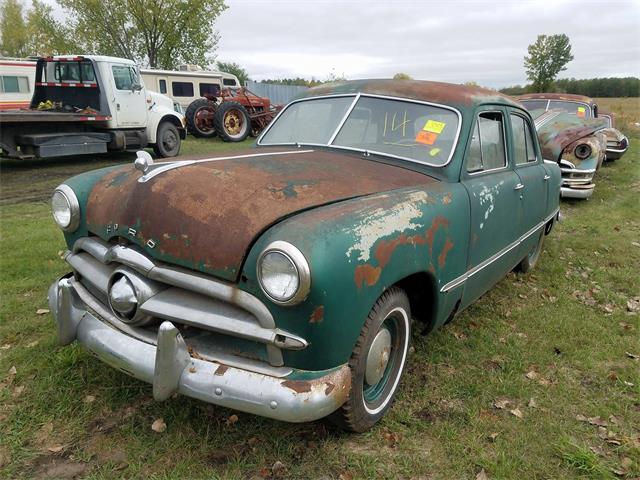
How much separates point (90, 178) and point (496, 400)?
8.85 ft

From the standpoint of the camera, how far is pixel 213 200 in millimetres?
2236

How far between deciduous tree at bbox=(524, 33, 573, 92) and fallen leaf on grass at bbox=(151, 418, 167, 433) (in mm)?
36808

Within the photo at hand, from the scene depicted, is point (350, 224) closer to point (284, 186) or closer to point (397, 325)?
point (284, 186)

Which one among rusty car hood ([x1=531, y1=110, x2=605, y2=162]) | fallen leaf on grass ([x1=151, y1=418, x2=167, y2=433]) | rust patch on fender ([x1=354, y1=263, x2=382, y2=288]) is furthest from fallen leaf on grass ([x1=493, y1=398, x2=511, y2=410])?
rusty car hood ([x1=531, y1=110, x2=605, y2=162])

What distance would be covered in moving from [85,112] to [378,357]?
10.1m

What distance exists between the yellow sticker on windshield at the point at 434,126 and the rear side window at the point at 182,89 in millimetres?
16857

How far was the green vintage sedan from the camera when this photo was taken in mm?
1940

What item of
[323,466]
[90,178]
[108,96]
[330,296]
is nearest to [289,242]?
A: [330,296]

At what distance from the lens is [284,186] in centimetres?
242

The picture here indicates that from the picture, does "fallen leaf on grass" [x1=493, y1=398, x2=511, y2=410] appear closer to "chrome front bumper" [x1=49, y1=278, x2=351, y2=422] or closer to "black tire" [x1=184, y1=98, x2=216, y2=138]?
"chrome front bumper" [x1=49, y1=278, x2=351, y2=422]

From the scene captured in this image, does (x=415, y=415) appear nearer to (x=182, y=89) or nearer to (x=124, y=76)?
(x=124, y=76)

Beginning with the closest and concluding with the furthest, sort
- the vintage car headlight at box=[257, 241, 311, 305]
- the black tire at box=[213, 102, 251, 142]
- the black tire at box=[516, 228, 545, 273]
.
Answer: the vintage car headlight at box=[257, 241, 311, 305]
the black tire at box=[516, 228, 545, 273]
the black tire at box=[213, 102, 251, 142]

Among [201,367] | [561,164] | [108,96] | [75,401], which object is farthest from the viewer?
[108,96]

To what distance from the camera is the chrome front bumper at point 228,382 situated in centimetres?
191
